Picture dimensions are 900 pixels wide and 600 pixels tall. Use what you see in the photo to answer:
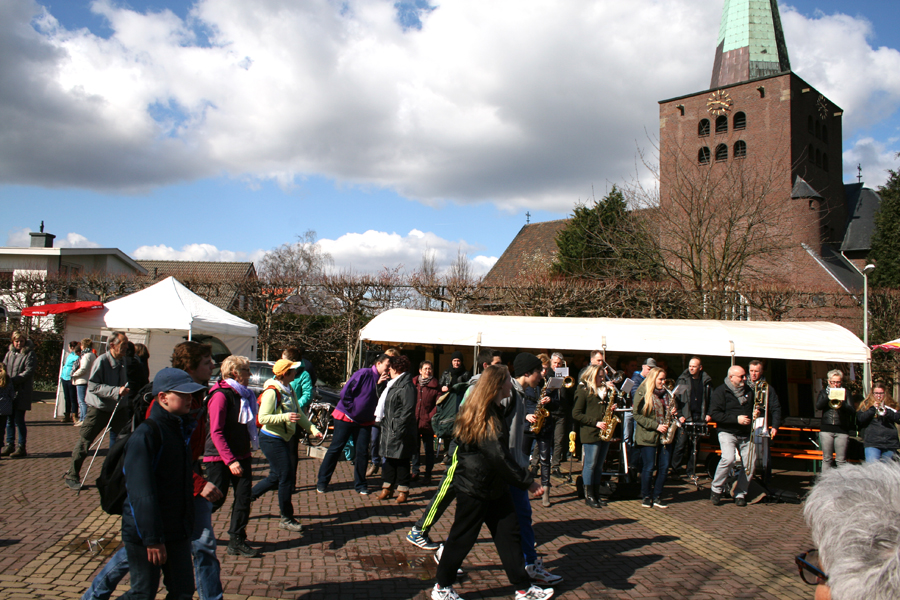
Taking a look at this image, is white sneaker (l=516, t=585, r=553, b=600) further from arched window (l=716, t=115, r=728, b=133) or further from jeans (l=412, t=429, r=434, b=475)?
arched window (l=716, t=115, r=728, b=133)

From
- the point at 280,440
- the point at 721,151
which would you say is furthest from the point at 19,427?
the point at 721,151

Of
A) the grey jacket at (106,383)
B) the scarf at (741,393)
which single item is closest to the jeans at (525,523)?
the scarf at (741,393)

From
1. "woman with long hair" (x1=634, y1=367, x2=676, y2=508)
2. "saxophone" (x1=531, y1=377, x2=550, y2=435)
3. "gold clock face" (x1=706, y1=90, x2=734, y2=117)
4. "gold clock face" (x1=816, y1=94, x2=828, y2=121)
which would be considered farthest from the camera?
"gold clock face" (x1=816, y1=94, x2=828, y2=121)

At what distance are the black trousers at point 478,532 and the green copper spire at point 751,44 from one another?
40457 mm

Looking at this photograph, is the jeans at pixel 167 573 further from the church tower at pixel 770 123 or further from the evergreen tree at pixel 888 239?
the evergreen tree at pixel 888 239

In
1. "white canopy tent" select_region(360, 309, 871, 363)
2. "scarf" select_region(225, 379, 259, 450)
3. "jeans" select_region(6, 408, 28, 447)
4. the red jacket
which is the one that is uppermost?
"white canopy tent" select_region(360, 309, 871, 363)

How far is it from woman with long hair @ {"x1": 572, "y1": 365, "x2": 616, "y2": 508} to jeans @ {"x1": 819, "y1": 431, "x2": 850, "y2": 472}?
11.4 feet

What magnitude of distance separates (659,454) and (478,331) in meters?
4.85

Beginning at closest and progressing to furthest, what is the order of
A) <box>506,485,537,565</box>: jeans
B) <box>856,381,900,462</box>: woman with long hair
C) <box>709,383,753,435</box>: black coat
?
1. <box>506,485,537,565</box>: jeans
2. <box>709,383,753,435</box>: black coat
3. <box>856,381,900,462</box>: woman with long hair

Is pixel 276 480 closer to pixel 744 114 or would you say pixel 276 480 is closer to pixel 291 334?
pixel 291 334

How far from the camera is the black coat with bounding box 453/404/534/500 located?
4.12 m

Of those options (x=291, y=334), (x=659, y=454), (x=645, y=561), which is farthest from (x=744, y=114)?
(x=645, y=561)

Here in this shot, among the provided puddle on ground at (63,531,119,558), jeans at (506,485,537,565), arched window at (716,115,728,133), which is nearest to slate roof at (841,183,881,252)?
arched window at (716,115,728,133)

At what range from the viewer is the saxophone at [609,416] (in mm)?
7316
